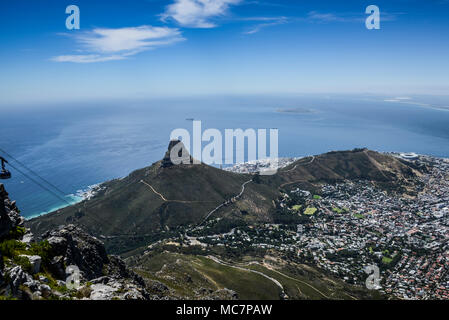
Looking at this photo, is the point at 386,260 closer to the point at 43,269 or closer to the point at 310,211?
the point at 310,211

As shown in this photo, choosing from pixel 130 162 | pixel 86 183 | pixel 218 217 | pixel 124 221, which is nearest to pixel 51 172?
pixel 86 183

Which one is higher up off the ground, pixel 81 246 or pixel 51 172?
pixel 81 246

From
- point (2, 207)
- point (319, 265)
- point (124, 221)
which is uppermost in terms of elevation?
point (2, 207)

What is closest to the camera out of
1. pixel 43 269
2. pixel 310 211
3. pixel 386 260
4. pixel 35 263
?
pixel 35 263

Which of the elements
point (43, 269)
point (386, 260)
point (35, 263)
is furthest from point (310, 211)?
point (35, 263)

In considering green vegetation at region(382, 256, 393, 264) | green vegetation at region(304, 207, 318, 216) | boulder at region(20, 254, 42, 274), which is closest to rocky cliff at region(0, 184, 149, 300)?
boulder at region(20, 254, 42, 274)

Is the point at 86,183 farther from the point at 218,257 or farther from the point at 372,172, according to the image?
the point at 372,172

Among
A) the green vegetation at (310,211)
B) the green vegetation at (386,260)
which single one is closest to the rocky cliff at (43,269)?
the green vegetation at (386,260)

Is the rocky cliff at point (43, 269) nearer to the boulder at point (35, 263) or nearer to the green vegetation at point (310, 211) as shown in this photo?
the boulder at point (35, 263)

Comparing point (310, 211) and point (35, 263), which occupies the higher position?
point (35, 263)
